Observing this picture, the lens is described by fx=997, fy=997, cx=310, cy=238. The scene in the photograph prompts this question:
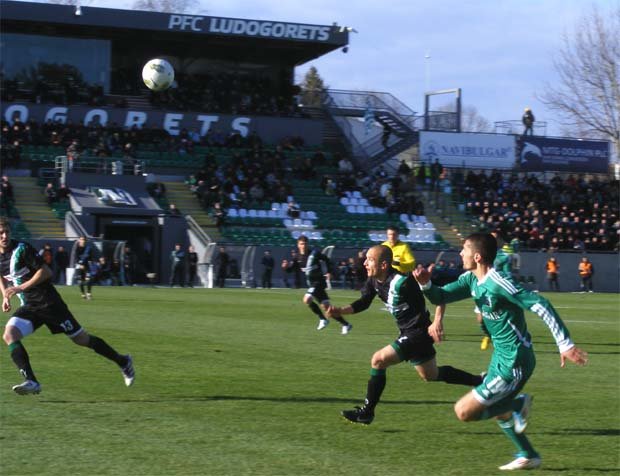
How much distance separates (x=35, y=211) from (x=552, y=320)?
40359mm

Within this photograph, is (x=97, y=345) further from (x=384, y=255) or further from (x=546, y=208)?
(x=546, y=208)

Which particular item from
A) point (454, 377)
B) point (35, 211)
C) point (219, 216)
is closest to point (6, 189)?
point (35, 211)

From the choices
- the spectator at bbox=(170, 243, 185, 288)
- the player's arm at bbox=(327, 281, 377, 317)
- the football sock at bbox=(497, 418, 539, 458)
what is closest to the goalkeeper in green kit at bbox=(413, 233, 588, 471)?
the football sock at bbox=(497, 418, 539, 458)

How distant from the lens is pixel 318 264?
20875 millimetres

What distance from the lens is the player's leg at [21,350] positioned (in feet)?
33.6

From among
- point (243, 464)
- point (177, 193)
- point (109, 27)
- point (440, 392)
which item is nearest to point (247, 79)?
point (109, 27)

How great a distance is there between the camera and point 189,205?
48469mm

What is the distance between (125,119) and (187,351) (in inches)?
1595

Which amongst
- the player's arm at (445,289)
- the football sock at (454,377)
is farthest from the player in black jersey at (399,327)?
the player's arm at (445,289)

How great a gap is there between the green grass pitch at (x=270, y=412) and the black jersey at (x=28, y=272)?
3.42 feet

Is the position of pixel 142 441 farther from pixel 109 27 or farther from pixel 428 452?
pixel 109 27

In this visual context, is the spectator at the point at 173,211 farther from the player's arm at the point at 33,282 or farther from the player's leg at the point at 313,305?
the player's arm at the point at 33,282

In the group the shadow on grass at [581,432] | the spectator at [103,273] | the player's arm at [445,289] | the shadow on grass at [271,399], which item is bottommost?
the spectator at [103,273]

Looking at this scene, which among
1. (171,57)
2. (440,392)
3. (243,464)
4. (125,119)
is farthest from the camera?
(171,57)
